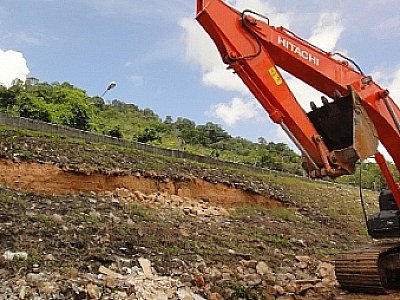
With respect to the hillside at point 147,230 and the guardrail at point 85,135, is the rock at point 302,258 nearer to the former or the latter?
the hillside at point 147,230

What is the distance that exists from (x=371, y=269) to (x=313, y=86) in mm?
2969

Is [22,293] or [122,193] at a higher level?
[122,193]

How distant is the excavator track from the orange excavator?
69.3 inches

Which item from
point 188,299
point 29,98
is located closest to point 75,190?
point 188,299

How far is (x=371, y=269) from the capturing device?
7.91 metres

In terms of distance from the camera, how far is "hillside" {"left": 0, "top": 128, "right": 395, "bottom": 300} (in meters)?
7.41

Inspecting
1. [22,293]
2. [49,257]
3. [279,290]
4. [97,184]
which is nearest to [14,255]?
[49,257]

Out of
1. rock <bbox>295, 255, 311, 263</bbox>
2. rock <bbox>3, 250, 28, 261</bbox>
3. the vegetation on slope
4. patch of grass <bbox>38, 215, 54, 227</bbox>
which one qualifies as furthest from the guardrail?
rock <bbox>295, 255, 311, 263</bbox>

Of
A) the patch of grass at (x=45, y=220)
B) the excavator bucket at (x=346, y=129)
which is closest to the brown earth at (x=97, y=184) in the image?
the patch of grass at (x=45, y=220)

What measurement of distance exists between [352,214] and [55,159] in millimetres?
12197

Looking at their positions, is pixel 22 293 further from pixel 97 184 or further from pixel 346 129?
pixel 97 184

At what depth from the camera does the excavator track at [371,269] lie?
7941 mm

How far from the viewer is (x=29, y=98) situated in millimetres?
22875

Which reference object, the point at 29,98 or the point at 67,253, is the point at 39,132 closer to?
the point at 67,253
